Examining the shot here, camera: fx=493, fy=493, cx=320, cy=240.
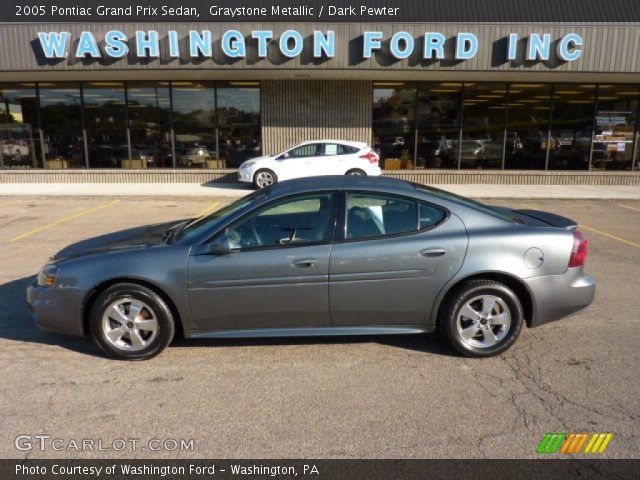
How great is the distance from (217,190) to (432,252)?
11.4 meters

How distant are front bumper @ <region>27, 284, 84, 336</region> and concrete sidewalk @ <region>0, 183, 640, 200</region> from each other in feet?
31.5

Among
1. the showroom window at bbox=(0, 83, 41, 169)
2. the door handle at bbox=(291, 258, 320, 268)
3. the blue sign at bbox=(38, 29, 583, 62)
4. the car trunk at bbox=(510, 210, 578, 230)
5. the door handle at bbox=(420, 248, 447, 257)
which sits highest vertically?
the blue sign at bbox=(38, 29, 583, 62)

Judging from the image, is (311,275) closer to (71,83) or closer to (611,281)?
(611,281)

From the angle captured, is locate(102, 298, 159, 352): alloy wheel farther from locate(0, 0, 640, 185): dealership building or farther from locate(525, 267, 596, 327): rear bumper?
locate(0, 0, 640, 185): dealership building

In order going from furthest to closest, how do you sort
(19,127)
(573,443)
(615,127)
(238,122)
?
(19,127) < (615,127) < (238,122) < (573,443)

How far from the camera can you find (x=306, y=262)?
3.88 metres

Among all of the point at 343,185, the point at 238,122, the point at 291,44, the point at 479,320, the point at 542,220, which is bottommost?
the point at 479,320

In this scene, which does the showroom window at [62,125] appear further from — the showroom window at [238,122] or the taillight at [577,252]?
the taillight at [577,252]

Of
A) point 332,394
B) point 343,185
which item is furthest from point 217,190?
point 332,394

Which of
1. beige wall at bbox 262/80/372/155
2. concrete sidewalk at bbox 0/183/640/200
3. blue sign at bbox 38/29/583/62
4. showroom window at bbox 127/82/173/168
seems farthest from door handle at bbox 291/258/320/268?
showroom window at bbox 127/82/173/168

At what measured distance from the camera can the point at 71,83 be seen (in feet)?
53.3

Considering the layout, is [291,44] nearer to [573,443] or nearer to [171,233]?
[171,233]

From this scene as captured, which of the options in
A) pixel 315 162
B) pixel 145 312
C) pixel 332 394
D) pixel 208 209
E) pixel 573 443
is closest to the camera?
pixel 573 443

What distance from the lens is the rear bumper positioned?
4004 mm
